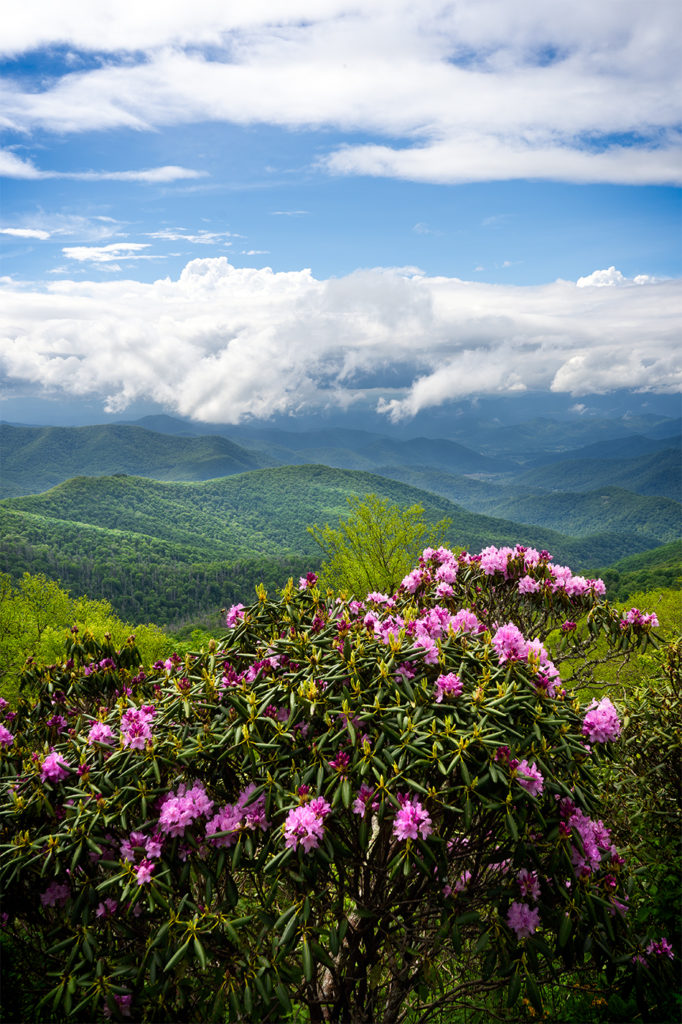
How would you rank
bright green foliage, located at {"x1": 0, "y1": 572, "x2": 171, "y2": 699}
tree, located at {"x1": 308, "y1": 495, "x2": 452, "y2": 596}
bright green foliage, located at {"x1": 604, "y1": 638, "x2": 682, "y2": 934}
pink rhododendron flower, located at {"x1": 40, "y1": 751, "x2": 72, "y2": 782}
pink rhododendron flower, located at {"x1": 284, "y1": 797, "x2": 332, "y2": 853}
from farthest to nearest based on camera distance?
bright green foliage, located at {"x1": 0, "y1": 572, "x2": 171, "y2": 699}, tree, located at {"x1": 308, "y1": 495, "x2": 452, "y2": 596}, bright green foliage, located at {"x1": 604, "y1": 638, "x2": 682, "y2": 934}, pink rhododendron flower, located at {"x1": 40, "y1": 751, "x2": 72, "y2": 782}, pink rhododendron flower, located at {"x1": 284, "y1": 797, "x2": 332, "y2": 853}

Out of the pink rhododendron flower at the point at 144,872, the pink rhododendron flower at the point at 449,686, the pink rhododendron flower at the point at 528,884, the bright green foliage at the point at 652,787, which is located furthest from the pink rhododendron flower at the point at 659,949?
the pink rhododendron flower at the point at 144,872

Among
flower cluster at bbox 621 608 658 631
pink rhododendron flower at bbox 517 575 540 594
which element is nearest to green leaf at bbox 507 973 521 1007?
flower cluster at bbox 621 608 658 631

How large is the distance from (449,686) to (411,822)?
85 cm

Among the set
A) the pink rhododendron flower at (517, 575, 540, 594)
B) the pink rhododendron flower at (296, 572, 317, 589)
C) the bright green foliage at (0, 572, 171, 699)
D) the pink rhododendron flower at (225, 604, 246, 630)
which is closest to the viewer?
the pink rhododendron flower at (225, 604, 246, 630)

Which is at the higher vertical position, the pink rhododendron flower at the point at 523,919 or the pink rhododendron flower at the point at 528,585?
the pink rhododendron flower at the point at 528,585

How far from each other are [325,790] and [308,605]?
1.78m

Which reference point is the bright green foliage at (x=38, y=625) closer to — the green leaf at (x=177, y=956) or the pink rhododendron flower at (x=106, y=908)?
the pink rhododendron flower at (x=106, y=908)

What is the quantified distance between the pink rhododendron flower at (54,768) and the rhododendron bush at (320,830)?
0.02 m

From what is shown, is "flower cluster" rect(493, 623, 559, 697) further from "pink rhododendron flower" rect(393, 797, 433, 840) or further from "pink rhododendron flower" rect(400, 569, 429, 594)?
"pink rhododendron flower" rect(400, 569, 429, 594)

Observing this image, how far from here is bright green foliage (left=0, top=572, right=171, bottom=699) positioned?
22.9m

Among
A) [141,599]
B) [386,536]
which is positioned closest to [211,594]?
[141,599]

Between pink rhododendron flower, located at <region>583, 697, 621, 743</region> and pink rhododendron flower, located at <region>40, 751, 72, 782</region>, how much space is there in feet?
11.7

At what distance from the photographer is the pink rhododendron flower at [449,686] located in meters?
3.74

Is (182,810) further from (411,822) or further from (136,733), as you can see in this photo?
(411,822)
